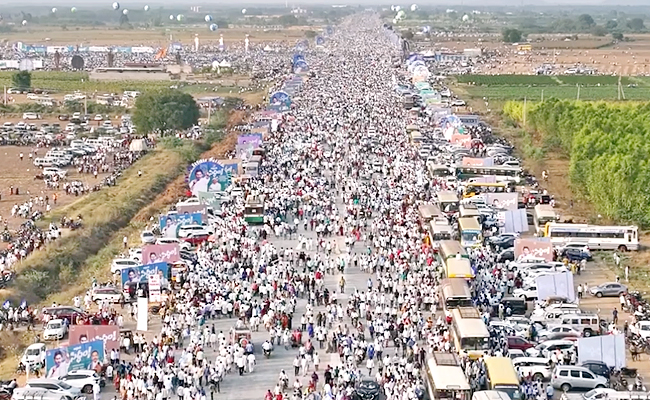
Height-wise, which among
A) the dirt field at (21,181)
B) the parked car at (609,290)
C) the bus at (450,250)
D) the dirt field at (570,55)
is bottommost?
the dirt field at (21,181)

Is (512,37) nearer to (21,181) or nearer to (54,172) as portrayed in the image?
(54,172)

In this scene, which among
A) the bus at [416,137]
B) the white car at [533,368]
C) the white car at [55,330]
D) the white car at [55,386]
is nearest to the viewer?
the white car at [55,386]

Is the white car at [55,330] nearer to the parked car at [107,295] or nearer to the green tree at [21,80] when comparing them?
the parked car at [107,295]

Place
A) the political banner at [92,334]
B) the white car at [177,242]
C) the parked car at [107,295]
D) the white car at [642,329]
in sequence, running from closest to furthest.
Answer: the political banner at [92,334], the white car at [642,329], the parked car at [107,295], the white car at [177,242]

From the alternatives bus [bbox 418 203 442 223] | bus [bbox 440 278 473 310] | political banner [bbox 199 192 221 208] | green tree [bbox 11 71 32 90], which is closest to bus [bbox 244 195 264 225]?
political banner [bbox 199 192 221 208]

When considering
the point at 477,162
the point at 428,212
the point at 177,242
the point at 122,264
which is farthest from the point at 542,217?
the point at 122,264

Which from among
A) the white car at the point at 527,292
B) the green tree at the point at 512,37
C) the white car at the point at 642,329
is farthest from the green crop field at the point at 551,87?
the white car at the point at 642,329

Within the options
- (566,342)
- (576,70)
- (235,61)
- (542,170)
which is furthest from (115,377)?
(235,61)
